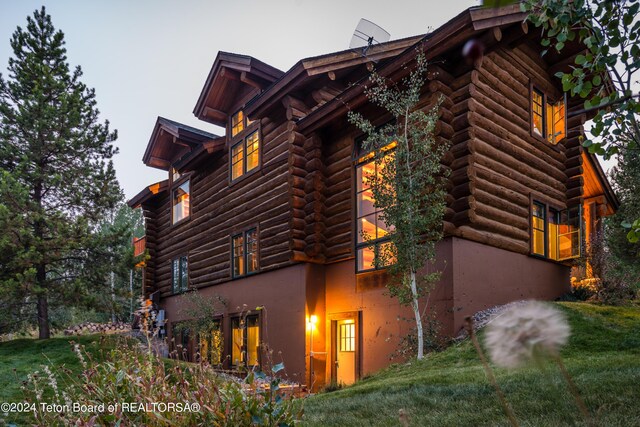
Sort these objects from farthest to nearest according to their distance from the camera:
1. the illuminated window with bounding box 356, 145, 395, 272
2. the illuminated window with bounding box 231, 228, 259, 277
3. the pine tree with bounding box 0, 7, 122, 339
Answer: the pine tree with bounding box 0, 7, 122, 339
the illuminated window with bounding box 231, 228, 259, 277
the illuminated window with bounding box 356, 145, 395, 272

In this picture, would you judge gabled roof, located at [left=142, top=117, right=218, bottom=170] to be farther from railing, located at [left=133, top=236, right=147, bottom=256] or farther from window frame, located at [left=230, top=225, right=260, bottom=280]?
window frame, located at [left=230, top=225, right=260, bottom=280]

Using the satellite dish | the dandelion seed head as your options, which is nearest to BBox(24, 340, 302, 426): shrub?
the dandelion seed head

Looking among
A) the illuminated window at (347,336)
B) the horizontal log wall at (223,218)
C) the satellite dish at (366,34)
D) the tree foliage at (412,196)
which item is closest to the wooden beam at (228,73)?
the horizontal log wall at (223,218)

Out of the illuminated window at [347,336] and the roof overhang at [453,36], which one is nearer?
the roof overhang at [453,36]

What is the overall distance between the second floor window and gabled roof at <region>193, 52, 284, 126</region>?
3.58 m

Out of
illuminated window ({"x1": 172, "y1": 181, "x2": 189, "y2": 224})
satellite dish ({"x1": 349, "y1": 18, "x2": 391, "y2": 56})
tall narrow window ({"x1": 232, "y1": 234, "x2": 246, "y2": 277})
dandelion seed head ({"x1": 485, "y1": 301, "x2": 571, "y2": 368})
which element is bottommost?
dandelion seed head ({"x1": 485, "y1": 301, "x2": 571, "y2": 368})

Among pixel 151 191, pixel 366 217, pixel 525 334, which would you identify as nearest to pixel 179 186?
pixel 151 191

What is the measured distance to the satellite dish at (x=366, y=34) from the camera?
13734 mm

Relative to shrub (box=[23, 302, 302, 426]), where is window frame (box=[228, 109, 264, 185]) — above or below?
above

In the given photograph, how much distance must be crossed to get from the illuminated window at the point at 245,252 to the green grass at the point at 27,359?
14.9 feet

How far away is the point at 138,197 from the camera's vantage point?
2334 centimetres

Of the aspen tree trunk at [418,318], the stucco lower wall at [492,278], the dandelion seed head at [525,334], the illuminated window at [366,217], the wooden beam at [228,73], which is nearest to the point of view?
the dandelion seed head at [525,334]

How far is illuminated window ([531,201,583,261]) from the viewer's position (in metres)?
12.6

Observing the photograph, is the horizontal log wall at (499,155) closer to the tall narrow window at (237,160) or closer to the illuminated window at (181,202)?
the tall narrow window at (237,160)
